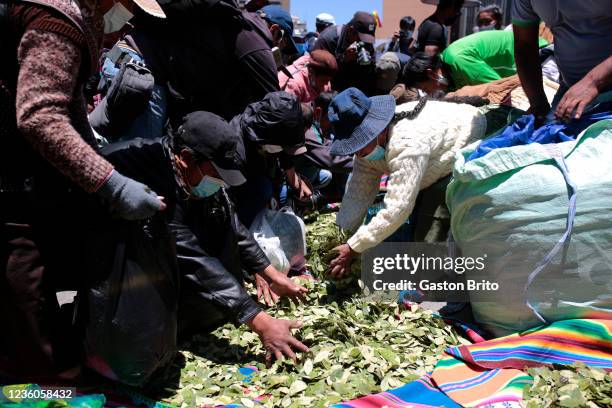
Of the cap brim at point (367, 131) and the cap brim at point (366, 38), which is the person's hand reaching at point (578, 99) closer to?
the cap brim at point (367, 131)

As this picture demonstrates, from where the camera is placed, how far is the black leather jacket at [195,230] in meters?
2.44

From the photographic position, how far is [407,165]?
2.90 meters

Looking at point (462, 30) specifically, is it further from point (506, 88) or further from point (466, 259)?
point (466, 259)

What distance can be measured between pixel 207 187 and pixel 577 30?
5.87 ft

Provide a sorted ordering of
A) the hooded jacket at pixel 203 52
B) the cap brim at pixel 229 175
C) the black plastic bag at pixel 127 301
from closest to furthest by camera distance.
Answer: the black plastic bag at pixel 127 301 → the cap brim at pixel 229 175 → the hooded jacket at pixel 203 52

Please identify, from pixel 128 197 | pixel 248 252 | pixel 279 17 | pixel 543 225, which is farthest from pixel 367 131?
pixel 279 17

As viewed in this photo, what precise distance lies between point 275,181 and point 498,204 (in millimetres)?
1696

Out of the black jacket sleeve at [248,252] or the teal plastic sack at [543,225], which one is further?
the black jacket sleeve at [248,252]

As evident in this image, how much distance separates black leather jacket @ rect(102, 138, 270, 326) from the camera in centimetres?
244

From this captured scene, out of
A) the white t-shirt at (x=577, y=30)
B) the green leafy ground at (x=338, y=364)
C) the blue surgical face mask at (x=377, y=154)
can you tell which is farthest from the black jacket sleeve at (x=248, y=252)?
the white t-shirt at (x=577, y=30)

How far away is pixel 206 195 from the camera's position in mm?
2578

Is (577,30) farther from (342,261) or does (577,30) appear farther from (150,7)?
(150,7)

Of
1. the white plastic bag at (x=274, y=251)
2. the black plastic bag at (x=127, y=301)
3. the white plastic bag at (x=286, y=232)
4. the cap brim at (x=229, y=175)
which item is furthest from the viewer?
the white plastic bag at (x=286, y=232)

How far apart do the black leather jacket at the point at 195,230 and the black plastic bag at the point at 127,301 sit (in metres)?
0.20
